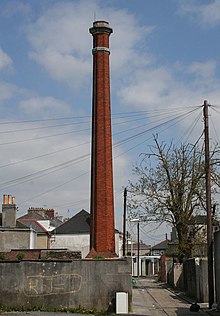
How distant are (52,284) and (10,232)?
2660 cm

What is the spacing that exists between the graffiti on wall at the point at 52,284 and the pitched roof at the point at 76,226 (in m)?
41.3

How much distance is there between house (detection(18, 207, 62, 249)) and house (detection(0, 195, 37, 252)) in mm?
7786

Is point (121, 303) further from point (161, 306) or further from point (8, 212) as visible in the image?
point (8, 212)

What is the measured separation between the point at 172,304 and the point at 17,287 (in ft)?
27.4

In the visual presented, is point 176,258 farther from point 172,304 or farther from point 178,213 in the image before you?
point 172,304

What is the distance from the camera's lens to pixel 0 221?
51.0m

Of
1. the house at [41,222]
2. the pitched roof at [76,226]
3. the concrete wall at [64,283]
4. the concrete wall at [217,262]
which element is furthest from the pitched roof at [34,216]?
the concrete wall at [217,262]

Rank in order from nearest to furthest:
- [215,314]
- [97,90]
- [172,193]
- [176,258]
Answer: [215,314] → [97,90] → [172,193] → [176,258]

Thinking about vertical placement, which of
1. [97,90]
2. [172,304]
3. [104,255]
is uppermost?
[97,90]

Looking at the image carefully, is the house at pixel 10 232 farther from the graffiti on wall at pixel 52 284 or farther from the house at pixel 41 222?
the graffiti on wall at pixel 52 284

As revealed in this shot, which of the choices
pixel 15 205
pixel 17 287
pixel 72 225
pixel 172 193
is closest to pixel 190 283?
pixel 172 193

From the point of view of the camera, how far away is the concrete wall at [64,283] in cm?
2389

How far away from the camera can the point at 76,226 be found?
66500 millimetres

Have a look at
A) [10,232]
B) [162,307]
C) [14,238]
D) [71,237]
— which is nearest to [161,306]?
[162,307]
